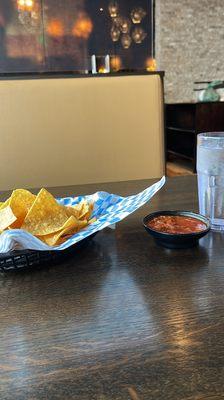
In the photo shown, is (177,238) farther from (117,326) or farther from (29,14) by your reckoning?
(29,14)

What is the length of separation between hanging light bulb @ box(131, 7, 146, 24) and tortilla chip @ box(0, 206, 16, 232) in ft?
18.7

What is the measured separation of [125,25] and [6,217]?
229 inches

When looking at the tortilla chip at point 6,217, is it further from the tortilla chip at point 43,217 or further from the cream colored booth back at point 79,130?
the cream colored booth back at point 79,130

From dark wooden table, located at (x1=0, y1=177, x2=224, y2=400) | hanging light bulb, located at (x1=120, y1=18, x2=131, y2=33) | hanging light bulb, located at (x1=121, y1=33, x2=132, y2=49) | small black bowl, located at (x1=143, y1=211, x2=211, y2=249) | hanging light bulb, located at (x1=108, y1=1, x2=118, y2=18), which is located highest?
hanging light bulb, located at (x1=108, y1=1, x2=118, y2=18)

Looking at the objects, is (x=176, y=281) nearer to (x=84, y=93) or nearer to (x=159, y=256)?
(x=159, y=256)

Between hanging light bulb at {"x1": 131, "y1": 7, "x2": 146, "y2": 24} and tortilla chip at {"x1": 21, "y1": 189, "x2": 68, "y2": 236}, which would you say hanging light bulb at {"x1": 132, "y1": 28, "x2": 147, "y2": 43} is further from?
tortilla chip at {"x1": 21, "y1": 189, "x2": 68, "y2": 236}

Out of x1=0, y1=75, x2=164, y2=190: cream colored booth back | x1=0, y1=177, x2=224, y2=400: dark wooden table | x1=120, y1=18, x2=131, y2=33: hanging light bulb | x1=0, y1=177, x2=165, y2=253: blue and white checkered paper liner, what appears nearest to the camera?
x1=0, y1=177, x2=224, y2=400: dark wooden table

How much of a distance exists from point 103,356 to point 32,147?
114cm

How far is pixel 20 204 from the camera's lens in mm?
636

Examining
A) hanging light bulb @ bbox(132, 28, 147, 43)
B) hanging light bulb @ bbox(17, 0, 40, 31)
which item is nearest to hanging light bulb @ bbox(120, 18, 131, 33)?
hanging light bulb @ bbox(132, 28, 147, 43)

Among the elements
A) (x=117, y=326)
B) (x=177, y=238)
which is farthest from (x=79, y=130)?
(x=117, y=326)

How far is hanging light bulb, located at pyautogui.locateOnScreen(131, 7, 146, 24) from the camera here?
5.55 meters

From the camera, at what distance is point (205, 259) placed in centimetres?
57

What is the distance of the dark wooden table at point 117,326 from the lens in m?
0.32
